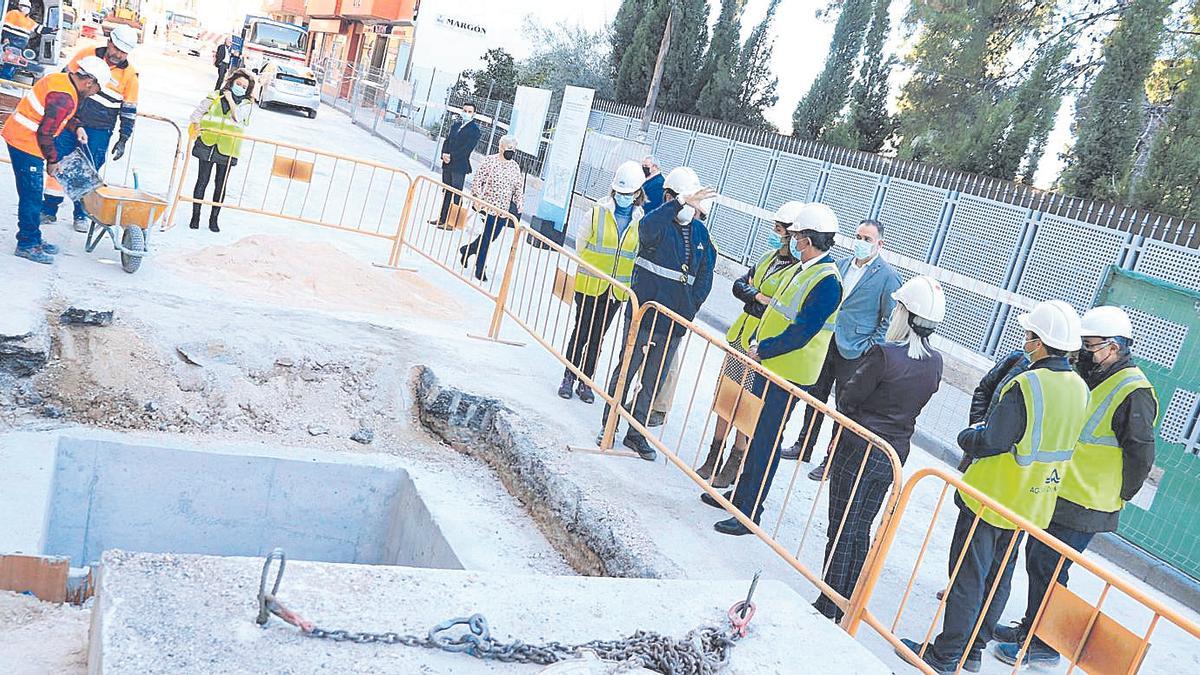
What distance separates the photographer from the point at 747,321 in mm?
6719

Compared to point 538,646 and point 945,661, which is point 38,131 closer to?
point 538,646

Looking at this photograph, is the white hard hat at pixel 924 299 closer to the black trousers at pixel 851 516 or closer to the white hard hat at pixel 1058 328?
the white hard hat at pixel 1058 328

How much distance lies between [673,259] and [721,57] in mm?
16672

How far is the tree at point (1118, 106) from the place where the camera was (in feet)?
38.3

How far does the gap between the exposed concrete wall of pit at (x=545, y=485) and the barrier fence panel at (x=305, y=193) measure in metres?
4.24

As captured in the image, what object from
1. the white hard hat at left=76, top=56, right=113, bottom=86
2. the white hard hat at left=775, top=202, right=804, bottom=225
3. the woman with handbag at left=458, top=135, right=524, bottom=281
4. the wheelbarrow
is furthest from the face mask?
the white hard hat at left=76, top=56, right=113, bottom=86

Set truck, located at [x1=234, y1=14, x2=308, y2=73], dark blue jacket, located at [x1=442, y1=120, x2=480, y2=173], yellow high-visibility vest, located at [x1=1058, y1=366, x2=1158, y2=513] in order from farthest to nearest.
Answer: truck, located at [x1=234, y1=14, x2=308, y2=73] → dark blue jacket, located at [x1=442, y1=120, x2=480, y2=173] → yellow high-visibility vest, located at [x1=1058, y1=366, x2=1158, y2=513]

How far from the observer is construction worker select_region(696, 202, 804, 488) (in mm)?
6359

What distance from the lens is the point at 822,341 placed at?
20.2ft

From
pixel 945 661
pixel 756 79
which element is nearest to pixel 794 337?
pixel 945 661

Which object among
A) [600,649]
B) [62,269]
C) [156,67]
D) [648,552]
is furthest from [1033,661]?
[156,67]

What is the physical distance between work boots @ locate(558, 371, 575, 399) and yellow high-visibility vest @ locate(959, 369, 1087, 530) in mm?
3705

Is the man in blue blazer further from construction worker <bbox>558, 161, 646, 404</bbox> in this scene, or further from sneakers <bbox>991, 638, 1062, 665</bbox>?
sneakers <bbox>991, 638, 1062, 665</bbox>

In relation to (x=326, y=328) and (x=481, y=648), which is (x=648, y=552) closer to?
(x=481, y=648)
